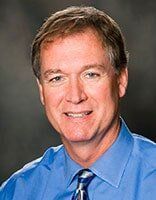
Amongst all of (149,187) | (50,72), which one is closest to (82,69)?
(50,72)

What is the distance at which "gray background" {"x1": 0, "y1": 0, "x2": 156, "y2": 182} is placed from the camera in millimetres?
3818

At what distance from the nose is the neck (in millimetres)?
160

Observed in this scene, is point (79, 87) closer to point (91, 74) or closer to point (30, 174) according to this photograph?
point (91, 74)

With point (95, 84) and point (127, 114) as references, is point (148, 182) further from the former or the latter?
point (127, 114)

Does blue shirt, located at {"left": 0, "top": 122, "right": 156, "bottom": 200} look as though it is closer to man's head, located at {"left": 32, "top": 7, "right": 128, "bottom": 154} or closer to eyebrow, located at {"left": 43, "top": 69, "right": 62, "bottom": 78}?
man's head, located at {"left": 32, "top": 7, "right": 128, "bottom": 154}

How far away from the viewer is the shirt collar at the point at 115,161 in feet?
6.61

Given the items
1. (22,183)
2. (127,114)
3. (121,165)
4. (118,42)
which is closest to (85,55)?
(118,42)

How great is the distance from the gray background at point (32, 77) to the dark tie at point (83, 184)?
1.86 metres

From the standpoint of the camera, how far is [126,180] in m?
2.00

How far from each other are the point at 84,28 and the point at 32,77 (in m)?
1.84

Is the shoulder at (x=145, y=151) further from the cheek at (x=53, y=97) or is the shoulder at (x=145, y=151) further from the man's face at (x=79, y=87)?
the cheek at (x=53, y=97)

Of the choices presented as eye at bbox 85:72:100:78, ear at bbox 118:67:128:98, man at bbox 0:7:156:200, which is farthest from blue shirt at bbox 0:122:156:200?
eye at bbox 85:72:100:78

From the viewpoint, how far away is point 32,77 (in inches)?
151

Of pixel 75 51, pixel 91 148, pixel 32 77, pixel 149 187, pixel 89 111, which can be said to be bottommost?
pixel 32 77
